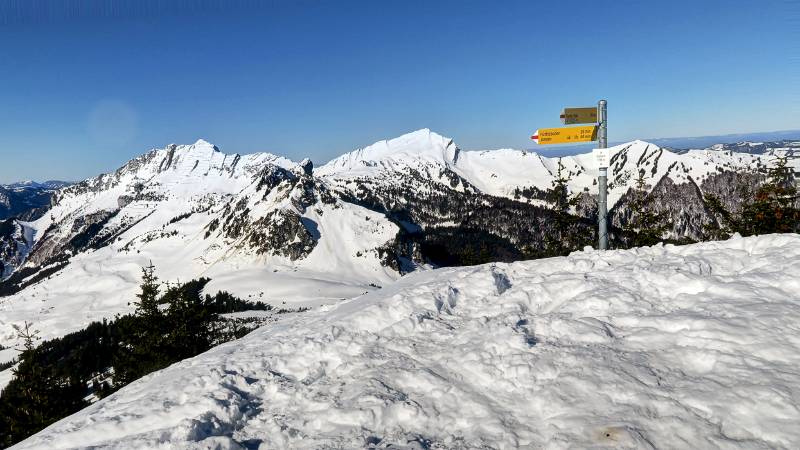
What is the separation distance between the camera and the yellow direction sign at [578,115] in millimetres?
15289

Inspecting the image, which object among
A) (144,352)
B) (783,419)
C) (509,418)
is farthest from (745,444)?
(144,352)

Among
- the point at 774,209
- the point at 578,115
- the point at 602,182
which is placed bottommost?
the point at 774,209

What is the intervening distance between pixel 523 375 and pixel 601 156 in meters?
10.3

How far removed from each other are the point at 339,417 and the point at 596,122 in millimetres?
13341

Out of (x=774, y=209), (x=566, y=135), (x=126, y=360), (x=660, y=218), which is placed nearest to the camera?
(x=566, y=135)

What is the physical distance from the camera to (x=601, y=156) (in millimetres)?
15609

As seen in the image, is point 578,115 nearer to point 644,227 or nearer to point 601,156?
point 601,156

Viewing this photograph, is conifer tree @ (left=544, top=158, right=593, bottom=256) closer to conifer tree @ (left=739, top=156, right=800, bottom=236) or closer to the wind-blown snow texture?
conifer tree @ (left=739, top=156, right=800, bottom=236)

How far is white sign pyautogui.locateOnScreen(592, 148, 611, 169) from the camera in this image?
50.4 ft

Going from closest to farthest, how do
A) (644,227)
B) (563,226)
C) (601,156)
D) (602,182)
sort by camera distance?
(601,156)
(602,182)
(644,227)
(563,226)

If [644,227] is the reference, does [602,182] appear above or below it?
above

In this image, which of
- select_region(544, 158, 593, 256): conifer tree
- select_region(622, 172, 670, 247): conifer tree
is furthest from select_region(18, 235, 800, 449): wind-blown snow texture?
select_region(544, 158, 593, 256): conifer tree

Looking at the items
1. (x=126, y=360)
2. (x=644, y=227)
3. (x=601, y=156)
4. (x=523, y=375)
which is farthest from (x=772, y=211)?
(x=126, y=360)

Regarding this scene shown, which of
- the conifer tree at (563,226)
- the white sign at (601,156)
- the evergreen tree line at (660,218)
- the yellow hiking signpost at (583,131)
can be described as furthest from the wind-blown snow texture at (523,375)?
the conifer tree at (563,226)
